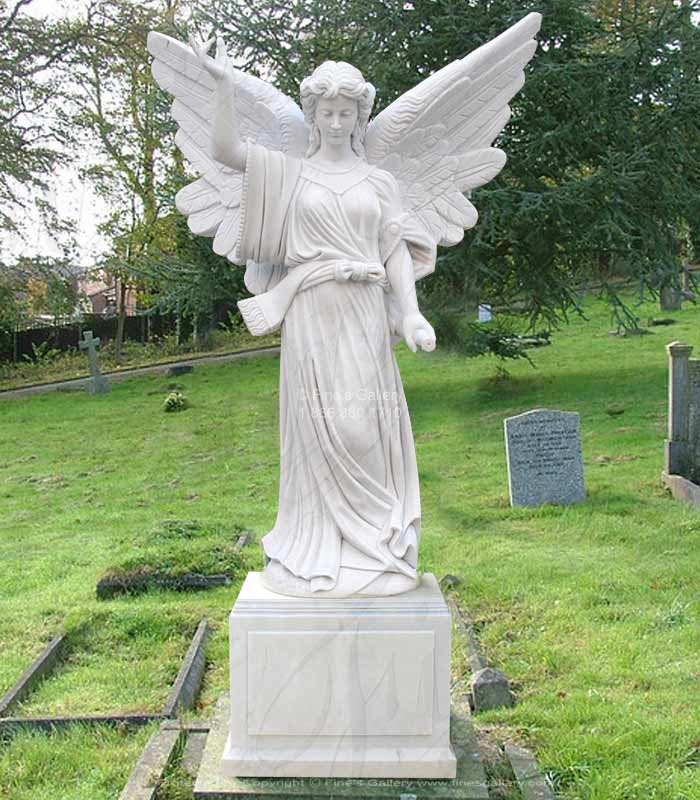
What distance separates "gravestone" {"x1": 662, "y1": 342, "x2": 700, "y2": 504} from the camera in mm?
8656

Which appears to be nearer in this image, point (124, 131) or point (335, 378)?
point (335, 378)

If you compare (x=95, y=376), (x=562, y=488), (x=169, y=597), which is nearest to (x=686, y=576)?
(x=562, y=488)

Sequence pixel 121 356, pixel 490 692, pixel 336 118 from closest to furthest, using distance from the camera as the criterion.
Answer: pixel 336 118 → pixel 490 692 → pixel 121 356

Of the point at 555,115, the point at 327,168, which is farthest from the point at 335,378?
the point at 555,115

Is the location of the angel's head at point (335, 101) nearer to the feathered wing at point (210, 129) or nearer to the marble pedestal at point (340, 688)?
the feathered wing at point (210, 129)

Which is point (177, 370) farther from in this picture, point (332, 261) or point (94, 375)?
point (332, 261)

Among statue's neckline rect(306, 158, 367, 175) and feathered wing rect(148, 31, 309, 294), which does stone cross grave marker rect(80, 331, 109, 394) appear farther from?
statue's neckline rect(306, 158, 367, 175)

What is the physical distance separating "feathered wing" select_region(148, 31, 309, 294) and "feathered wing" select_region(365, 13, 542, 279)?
385 millimetres

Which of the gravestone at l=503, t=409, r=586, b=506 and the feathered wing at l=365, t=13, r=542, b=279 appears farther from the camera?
the gravestone at l=503, t=409, r=586, b=506

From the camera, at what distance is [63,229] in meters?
19.2

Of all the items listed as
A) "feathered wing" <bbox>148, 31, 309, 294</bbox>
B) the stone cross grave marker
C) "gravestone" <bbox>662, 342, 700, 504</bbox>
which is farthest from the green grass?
"feathered wing" <bbox>148, 31, 309, 294</bbox>

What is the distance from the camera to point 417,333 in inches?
140

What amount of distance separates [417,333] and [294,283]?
0.55 meters

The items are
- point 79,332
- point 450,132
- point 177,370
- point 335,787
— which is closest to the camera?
point 335,787
